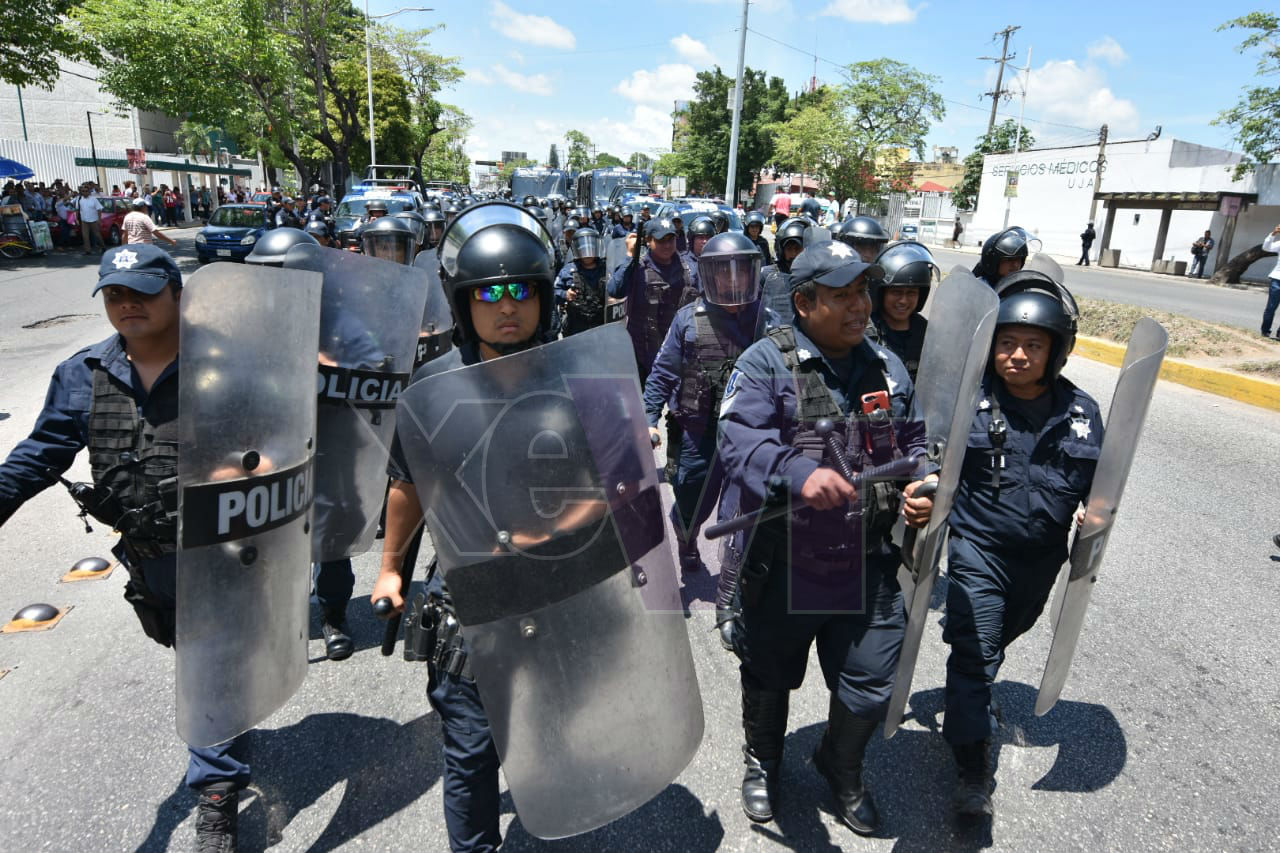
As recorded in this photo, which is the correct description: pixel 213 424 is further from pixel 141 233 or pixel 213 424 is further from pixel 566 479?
pixel 141 233

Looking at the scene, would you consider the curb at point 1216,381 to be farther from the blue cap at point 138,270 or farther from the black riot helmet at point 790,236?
the blue cap at point 138,270

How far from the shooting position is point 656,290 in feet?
19.3

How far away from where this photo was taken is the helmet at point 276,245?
347 centimetres

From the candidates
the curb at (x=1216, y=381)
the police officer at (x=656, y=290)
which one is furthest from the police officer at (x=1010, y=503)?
the curb at (x=1216, y=381)

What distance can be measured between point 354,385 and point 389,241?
7.56 ft

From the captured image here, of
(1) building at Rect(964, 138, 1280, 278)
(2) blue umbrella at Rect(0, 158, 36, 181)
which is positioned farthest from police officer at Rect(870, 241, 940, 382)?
(2) blue umbrella at Rect(0, 158, 36, 181)

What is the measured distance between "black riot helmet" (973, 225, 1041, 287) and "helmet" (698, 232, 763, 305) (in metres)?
1.25

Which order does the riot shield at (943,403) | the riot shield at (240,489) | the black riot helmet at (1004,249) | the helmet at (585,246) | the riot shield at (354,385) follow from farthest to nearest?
the helmet at (585,246)
the black riot helmet at (1004,249)
the riot shield at (354,385)
the riot shield at (943,403)
the riot shield at (240,489)

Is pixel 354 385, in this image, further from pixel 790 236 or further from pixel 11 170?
pixel 11 170

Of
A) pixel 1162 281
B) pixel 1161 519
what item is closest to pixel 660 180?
pixel 1162 281

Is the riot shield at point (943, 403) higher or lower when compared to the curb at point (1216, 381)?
higher

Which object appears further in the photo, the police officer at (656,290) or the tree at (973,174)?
the tree at (973,174)

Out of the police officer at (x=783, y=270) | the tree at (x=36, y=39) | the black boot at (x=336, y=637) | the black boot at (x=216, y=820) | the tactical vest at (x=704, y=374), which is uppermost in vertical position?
the tree at (x=36, y=39)

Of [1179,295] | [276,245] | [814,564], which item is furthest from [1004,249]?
[1179,295]
